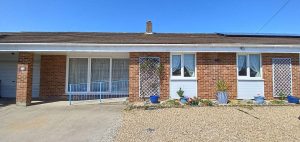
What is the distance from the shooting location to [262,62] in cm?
1268

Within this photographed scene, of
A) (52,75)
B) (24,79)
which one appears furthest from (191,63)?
(24,79)

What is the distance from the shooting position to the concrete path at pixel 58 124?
20.7 feet

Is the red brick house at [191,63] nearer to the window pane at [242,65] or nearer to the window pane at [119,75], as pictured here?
the window pane at [242,65]

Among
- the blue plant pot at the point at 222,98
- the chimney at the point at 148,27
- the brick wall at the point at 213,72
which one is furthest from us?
the chimney at the point at 148,27

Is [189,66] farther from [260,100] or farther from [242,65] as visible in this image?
[260,100]

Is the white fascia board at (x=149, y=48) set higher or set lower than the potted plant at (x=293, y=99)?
higher

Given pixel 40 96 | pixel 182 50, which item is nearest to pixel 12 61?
pixel 40 96

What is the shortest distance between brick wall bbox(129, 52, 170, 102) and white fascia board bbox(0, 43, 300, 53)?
49cm

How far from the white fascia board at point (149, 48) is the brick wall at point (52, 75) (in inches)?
90.2

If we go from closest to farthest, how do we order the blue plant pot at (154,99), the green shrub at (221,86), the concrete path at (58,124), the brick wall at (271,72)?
the concrete path at (58,124), the green shrub at (221,86), the blue plant pot at (154,99), the brick wall at (271,72)

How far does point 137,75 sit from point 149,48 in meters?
1.50

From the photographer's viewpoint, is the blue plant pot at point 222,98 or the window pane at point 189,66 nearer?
the blue plant pot at point 222,98

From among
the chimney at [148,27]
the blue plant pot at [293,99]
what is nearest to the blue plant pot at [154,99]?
the blue plant pot at [293,99]

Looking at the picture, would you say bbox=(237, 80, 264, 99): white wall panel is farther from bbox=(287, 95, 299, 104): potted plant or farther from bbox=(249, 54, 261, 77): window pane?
bbox=(287, 95, 299, 104): potted plant
